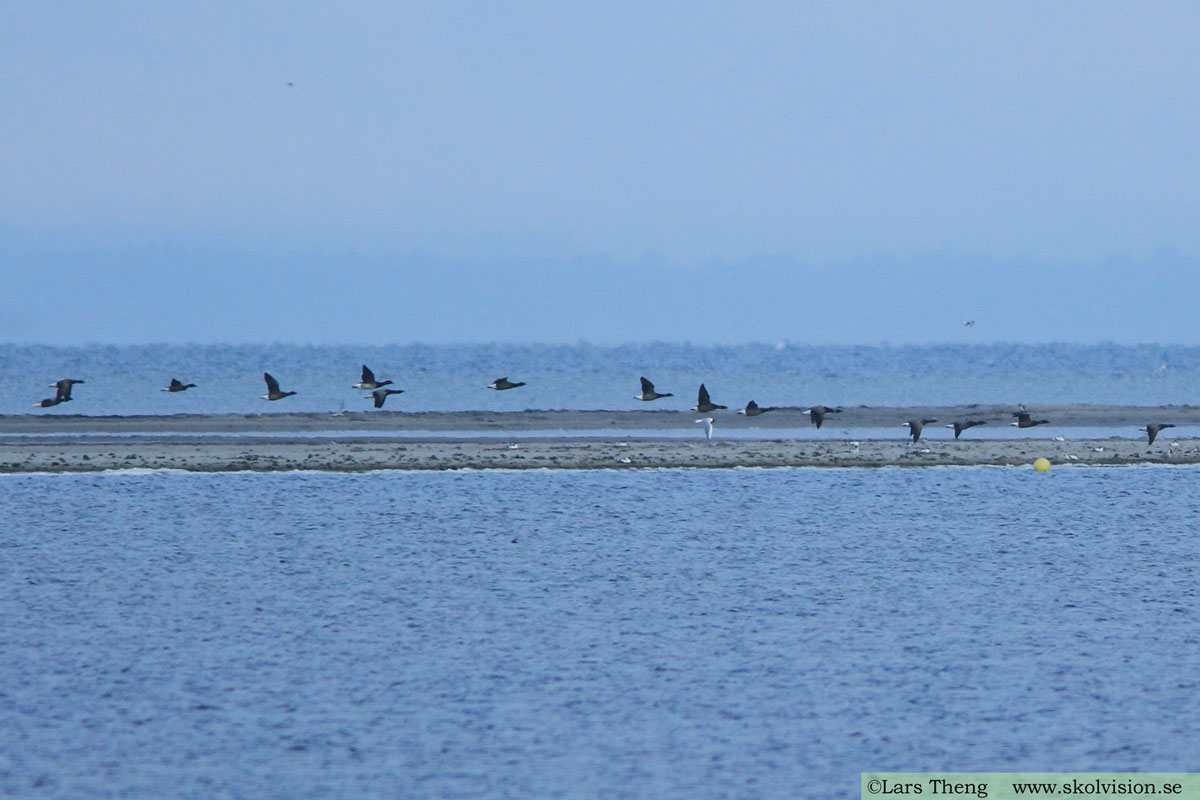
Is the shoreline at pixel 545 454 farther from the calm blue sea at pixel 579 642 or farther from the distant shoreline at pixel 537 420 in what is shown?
the distant shoreline at pixel 537 420

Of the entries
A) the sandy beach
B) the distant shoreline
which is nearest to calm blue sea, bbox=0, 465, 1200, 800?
the sandy beach

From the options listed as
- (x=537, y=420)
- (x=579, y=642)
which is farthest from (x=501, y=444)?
(x=579, y=642)

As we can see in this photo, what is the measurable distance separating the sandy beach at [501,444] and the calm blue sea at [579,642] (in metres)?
4.26

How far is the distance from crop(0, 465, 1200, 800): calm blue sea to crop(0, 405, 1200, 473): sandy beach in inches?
168

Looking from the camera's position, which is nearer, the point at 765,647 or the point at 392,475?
the point at 765,647

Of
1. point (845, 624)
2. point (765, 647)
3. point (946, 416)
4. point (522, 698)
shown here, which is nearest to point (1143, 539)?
point (845, 624)

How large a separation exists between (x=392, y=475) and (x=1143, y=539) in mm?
16035

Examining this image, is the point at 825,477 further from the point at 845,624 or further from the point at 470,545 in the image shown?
the point at 845,624

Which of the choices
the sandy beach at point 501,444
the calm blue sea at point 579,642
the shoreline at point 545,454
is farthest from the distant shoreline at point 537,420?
the calm blue sea at point 579,642

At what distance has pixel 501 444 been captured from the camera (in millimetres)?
38594

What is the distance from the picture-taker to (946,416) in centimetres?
5047

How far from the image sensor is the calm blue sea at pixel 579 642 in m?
12.9

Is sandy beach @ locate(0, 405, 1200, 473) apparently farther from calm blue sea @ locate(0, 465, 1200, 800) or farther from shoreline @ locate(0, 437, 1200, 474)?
calm blue sea @ locate(0, 465, 1200, 800)

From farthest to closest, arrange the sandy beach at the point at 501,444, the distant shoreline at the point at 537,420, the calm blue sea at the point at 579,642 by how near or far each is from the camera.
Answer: the distant shoreline at the point at 537,420, the sandy beach at the point at 501,444, the calm blue sea at the point at 579,642
